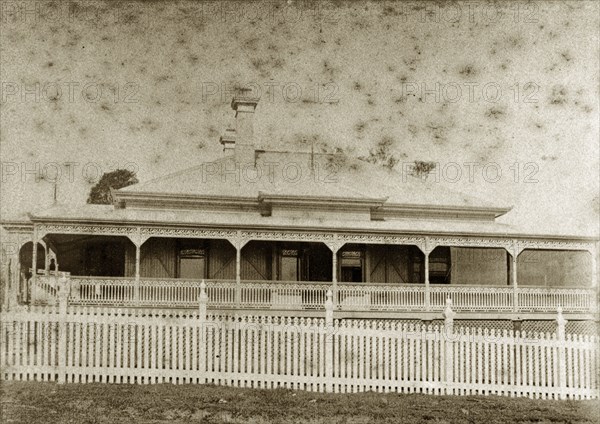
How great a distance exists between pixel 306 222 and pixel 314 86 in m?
4.66

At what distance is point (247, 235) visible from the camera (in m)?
22.3

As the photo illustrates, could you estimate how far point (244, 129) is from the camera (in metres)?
29.4

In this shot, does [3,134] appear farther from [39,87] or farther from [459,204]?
[459,204]

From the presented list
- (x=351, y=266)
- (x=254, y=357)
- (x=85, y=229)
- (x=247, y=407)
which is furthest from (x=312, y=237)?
(x=247, y=407)

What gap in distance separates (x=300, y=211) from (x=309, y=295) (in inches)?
161

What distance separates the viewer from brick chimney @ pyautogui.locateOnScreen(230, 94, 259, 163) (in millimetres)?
29281

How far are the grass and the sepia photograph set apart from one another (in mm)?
58

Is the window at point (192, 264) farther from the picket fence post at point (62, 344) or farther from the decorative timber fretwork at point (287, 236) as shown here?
the picket fence post at point (62, 344)

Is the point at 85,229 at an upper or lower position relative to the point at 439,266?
upper

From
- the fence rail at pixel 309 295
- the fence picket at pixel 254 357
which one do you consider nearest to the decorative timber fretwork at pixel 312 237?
the fence rail at pixel 309 295

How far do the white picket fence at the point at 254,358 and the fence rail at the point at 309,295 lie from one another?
25.7 ft

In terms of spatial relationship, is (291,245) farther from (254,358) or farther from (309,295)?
(254,358)

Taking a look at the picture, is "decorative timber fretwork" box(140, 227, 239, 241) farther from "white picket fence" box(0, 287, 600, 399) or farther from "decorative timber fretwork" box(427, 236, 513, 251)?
"white picket fence" box(0, 287, 600, 399)

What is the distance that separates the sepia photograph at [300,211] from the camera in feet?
43.0
